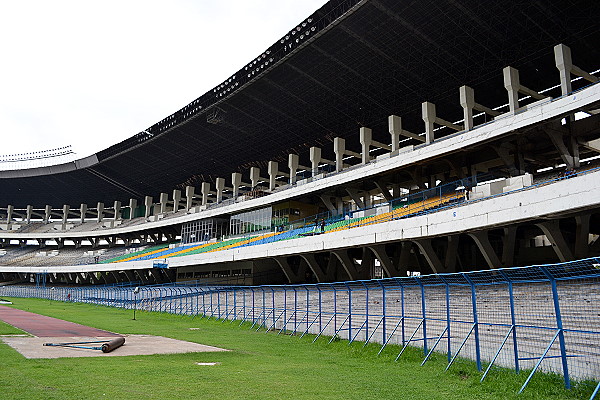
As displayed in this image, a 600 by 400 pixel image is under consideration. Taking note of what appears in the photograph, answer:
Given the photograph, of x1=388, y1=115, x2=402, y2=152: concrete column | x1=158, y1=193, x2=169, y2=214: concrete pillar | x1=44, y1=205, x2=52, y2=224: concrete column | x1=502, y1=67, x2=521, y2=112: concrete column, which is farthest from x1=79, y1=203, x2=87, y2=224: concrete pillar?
x1=502, y1=67, x2=521, y2=112: concrete column

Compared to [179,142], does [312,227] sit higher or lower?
lower

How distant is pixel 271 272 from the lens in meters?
52.9

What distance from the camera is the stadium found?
16.5 meters

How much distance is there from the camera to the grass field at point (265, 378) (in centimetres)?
1065

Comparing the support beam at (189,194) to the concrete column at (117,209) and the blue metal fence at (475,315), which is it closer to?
the concrete column at (117,209)

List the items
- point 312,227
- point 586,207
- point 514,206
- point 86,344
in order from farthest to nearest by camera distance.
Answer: point 312,227 → point 514,206 → point 586,207 → point 86,344

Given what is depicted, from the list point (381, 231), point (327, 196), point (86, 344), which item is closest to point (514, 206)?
point (381, 231)

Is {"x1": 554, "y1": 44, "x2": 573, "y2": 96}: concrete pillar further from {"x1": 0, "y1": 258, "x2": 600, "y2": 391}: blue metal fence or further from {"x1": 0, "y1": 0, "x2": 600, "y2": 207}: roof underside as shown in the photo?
{"x1": 0, "y1": 258, "x2": 600, "y2": 391}: blue metal fence

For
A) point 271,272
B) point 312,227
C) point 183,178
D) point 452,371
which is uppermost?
point 183,178

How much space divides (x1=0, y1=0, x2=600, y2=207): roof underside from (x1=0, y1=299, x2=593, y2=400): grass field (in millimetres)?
23149

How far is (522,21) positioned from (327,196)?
79.7ft

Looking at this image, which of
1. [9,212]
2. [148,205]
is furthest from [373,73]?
[9,212]

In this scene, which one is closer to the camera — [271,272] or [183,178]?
[271,272]

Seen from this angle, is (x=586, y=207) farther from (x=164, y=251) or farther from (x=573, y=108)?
(x=164, y=251)
